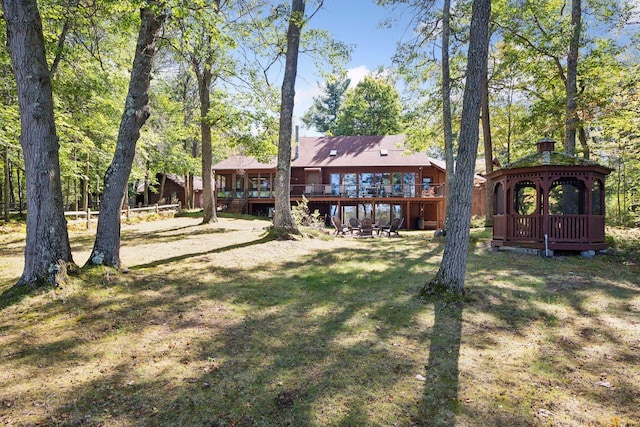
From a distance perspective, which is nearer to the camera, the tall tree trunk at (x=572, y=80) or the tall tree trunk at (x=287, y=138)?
the tall tree trunk at (x=287, y=138)

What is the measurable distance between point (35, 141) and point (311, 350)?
4.96 metres

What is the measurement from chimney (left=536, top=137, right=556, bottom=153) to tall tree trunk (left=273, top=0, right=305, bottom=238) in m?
7.76

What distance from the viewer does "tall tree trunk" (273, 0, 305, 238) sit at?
11.2 meters

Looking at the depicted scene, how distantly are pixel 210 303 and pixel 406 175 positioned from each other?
71.9 feet

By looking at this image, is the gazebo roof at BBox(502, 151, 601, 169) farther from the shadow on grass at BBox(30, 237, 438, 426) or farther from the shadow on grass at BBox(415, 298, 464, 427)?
the shadow on grass at BBox(415, 298, 464, 427)

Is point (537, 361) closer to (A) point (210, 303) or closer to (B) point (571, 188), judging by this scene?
(A) point (210, 303)

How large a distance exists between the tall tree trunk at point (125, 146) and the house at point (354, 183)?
59.5ft

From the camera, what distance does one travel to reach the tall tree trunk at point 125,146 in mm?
6430

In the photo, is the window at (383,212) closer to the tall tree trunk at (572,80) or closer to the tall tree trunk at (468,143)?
the tall tree trunk at (572,80)

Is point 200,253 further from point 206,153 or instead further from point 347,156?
point 347,156

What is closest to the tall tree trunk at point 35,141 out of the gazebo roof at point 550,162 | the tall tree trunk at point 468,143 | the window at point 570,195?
the tall tree trunk at point 468,143

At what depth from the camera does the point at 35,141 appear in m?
5.39

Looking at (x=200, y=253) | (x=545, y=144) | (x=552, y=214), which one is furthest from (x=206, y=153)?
(x=552, y=214)

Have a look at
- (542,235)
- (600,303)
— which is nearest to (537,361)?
(600,303)
